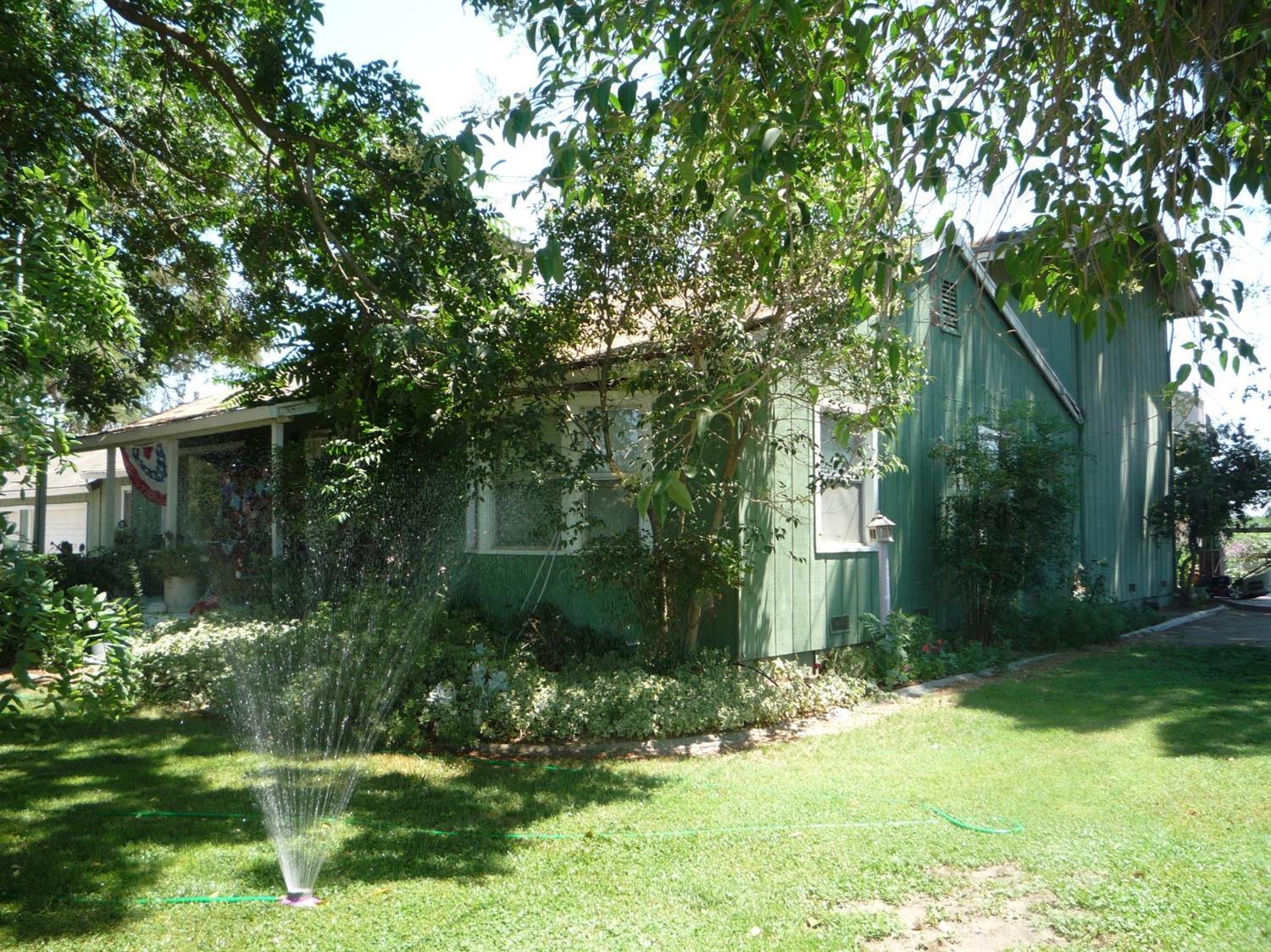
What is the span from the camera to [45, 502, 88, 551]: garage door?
25.4 m

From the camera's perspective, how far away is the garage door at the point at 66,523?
1001 inches

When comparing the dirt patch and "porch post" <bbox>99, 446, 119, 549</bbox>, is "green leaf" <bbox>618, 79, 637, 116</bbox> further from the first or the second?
"porch post" <bbox>99, 446, 119, 549</bbox>

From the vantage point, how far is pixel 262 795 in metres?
6.21

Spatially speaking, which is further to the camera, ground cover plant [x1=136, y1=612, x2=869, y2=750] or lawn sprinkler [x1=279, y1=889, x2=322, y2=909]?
ground cover plant [x1=136, y1=612, x2=869, y2=750]

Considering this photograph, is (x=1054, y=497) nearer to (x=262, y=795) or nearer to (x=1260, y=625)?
(x=1260, y=625)

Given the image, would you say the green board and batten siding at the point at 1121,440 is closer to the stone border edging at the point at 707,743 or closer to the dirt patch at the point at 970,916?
the stone border edging at the point at 707,743

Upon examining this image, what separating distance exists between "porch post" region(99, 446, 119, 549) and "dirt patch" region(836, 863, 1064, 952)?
1566 cm

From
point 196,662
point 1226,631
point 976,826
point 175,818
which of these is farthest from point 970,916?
point 1226,631

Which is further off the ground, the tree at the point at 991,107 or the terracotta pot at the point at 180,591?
the tree at the point at 991,107

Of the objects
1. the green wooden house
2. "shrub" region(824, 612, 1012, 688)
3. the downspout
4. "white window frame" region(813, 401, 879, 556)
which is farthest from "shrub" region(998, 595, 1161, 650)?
"white window frame" region(813, 401, 879, 556)

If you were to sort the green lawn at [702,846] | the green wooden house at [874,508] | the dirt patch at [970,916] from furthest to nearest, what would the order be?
the green wooden house at [874,508], the green lawn at [702,846], the dirt patch at [970,916]

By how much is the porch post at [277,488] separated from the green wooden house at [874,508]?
7.87 feet

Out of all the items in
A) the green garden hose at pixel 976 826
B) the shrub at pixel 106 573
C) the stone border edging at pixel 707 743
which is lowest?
the stone border edging at pixel 707 743

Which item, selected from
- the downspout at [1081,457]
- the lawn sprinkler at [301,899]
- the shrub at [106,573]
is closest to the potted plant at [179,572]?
the shrub at [106,573]
